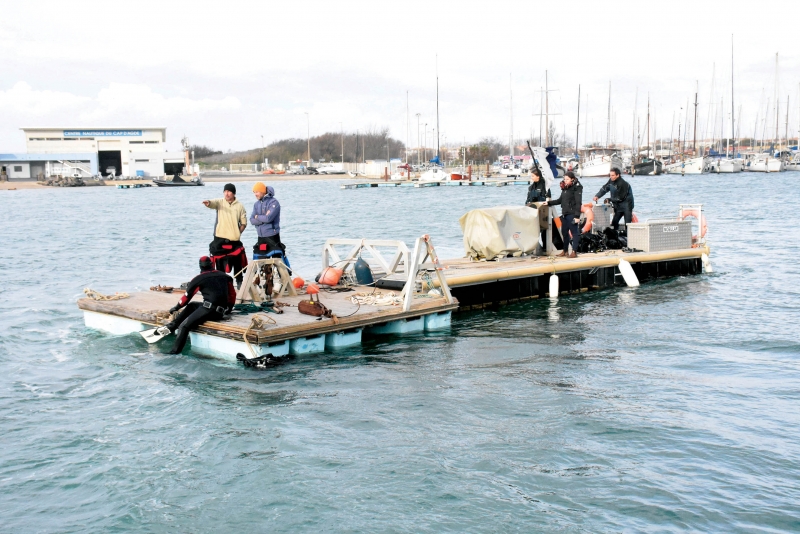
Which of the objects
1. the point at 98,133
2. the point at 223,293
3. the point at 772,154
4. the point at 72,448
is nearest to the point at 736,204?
the point at 223,293

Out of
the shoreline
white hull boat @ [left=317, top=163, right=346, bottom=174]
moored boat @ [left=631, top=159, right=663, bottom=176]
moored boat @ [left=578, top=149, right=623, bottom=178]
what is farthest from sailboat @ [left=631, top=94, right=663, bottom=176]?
white hull boat @ [left=317, top=163, right=346, bottom=174]

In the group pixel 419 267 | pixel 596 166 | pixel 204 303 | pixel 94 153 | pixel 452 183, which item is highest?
pixel 94 153

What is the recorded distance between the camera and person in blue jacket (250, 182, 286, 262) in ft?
43.9

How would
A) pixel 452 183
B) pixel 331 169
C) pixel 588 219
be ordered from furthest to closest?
1. pixel 331 169
2. pixel 452 183
3. pixel 588 219

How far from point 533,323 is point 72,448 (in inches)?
338

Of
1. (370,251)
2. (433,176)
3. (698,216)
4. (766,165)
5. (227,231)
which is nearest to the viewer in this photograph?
(227,231)

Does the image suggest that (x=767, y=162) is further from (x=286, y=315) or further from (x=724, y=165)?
(x=286, y=315)

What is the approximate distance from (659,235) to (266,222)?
1013 cm

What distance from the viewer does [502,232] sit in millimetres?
17375

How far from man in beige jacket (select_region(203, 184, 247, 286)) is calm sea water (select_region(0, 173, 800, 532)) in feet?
5.58

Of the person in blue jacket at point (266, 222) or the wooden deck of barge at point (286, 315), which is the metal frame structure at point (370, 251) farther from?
the person in blue jacket at point (266, 222)

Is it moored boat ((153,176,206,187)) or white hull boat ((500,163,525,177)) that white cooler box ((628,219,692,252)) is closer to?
white hull boat ((500,163,525,177))

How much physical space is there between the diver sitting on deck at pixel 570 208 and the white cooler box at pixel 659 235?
1741mm

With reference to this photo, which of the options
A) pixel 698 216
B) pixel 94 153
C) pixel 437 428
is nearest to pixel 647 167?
pixel 94 153
